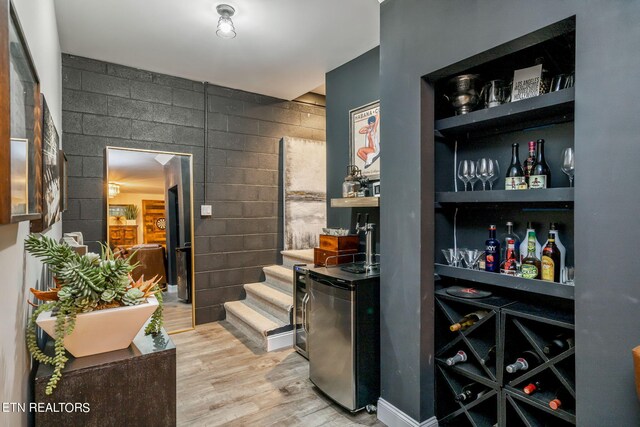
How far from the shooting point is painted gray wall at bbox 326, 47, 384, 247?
3121 millimetres

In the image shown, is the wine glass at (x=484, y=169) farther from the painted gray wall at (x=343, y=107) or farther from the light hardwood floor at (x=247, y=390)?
the light hardwood floor at (x=247, y=390)

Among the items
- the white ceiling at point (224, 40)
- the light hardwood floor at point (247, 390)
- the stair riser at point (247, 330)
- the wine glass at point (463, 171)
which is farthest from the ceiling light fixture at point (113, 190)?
the wine glass at point (463, 171)

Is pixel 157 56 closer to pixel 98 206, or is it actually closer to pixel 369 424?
pixel 98 206

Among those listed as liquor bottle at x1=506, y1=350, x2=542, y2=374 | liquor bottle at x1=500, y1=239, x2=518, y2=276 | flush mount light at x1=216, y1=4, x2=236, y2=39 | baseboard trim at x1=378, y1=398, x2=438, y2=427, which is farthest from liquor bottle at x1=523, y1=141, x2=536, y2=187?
flush mount light at x1=216, y1=4, x2=236, y2=39

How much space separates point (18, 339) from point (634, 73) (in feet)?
7.31

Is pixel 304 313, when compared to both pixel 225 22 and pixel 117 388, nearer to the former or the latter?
pixel 117 388

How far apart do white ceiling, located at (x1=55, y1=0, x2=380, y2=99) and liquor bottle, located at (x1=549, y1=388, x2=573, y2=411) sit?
259 cm

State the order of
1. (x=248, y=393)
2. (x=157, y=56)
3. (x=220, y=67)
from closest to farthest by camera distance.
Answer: (x=248, y=393), (x=157, y=56), (x=220, y=67)

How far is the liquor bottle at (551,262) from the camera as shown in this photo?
1612 mm

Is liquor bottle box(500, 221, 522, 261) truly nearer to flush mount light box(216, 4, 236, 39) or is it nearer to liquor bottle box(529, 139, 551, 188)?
liquor bottle box(529, 139, 551, 188)

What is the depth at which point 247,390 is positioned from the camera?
2.53 m

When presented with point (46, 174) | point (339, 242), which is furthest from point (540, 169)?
point (46, 174)

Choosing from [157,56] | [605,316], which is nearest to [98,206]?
[157,56]

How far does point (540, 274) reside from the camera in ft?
5.48
